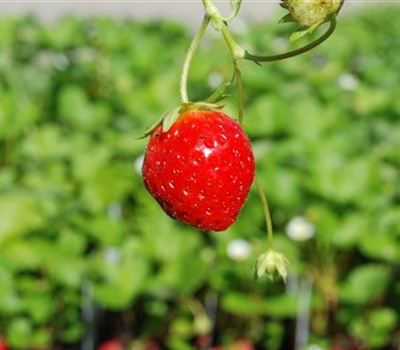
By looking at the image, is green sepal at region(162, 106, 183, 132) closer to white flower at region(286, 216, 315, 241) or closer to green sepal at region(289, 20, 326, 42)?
green sepal at region(289, 20, 326, 42)

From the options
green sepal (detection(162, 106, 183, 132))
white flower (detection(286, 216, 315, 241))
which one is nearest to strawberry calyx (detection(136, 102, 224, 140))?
green sepal (detection(162, 106, 183, 132))

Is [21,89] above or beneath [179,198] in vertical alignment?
beneath

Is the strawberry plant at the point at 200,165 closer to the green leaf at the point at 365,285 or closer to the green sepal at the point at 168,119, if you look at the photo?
the green sepal at the point at 168,119

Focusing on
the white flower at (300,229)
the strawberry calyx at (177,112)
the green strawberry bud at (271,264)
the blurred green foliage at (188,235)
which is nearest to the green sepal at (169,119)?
the strawberry calyx at (177,112)

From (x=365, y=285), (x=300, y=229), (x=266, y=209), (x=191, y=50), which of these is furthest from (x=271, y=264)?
(x=300, y=229)

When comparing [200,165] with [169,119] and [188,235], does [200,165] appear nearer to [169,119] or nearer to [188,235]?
[169,119]

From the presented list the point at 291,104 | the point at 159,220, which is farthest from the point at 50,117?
the point at 159,220

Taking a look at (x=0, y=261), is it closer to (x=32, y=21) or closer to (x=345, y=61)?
(x=345, y=61)
